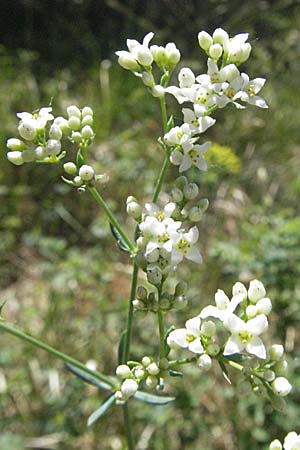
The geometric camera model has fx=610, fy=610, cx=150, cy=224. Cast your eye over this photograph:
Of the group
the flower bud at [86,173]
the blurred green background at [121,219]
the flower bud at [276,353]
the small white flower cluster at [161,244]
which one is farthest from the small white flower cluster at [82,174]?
the blurred green background at [121,219]

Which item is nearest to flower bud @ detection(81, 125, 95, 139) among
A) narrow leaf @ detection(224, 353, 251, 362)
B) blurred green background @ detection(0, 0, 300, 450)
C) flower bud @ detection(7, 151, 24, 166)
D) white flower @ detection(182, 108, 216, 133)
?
flower bud @ detection(7, 151, 24, 166)

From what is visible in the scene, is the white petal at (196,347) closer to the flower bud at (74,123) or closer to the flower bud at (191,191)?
the flower bud at (191,191)

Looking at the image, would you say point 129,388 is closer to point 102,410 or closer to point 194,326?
point 194,326

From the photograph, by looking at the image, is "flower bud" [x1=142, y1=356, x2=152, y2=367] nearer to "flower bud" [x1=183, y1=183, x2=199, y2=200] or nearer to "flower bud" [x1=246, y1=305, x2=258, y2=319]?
"flower bud" [x1=246, y1=305, x2=258, y2=319]

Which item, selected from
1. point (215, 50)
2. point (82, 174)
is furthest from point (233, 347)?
point (215, 50)

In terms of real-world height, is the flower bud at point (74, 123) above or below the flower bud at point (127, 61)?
below

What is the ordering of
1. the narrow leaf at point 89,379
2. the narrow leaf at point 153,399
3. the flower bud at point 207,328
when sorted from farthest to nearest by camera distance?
the narrow leaf at point 89,379 < the narrow leaf at point 153,399 < the flower bud at point 207,328
